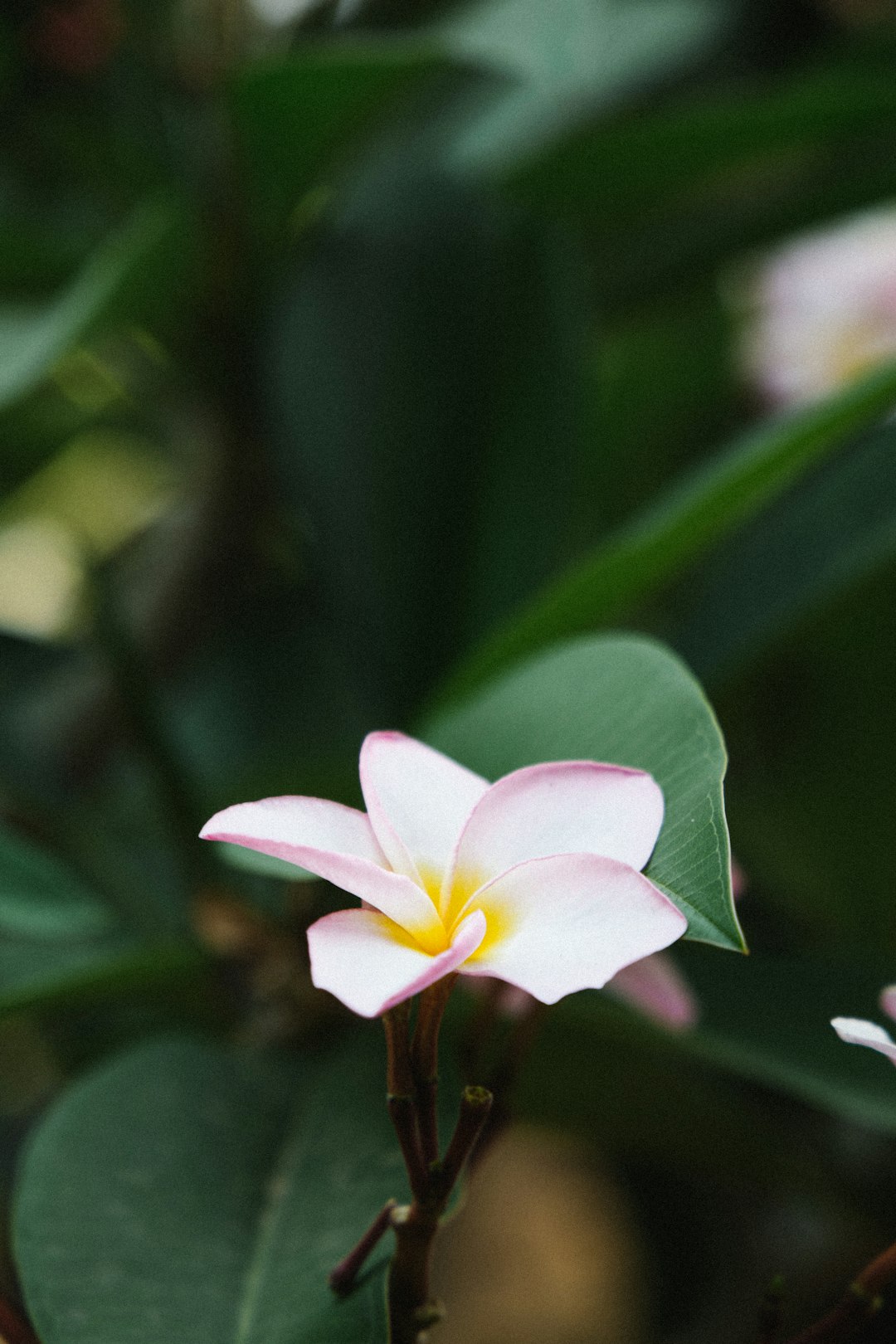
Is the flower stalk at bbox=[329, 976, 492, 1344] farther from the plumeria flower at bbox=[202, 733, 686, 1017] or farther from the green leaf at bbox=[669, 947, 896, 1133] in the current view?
the green leaf at bbox=[669, 947, 896, 1133]

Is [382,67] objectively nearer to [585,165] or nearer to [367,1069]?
[585,165]

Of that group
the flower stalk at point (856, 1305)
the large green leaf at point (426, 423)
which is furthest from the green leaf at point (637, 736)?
the large green leaf at point (426, 423)

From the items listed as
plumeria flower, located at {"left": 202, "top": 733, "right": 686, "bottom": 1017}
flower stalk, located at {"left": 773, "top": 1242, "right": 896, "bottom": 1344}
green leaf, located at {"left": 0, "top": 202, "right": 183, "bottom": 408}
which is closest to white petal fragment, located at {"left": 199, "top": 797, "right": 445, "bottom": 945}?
plumeria flower, located at {"left": 202, "top": 733, "right": 686, "bottom": 1017}

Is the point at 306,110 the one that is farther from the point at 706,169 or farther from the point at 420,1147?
the point at 420,1147

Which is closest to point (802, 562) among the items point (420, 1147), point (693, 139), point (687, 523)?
point (687, 523)

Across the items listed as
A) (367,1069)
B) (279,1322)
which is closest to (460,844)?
(279,1322)

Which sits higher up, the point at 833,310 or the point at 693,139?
the point at 693,139
